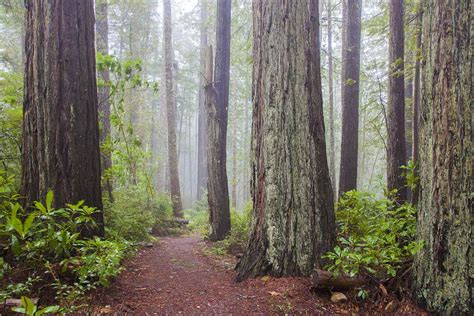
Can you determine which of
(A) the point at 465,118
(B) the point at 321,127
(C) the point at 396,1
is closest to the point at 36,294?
(B) the point at 321,127

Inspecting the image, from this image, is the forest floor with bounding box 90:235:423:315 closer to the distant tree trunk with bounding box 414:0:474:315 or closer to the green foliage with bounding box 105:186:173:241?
the distant tree trunk with bounding box 414:0:474:315

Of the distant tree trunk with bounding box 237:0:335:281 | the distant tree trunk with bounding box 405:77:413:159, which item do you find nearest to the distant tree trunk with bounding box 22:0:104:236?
the distant tree trunk with bounding box 237:0:335:281

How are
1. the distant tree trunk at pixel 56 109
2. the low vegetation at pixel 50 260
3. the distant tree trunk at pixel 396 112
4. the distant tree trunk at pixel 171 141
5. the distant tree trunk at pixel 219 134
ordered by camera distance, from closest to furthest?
the low vegetation at pixel 50 260
the distant tree trunk at pixel 56 109
the distant tree trunk at pixel 396 112
the distant tree trunk at pixel 219 134
the distant tree trunk at pixel 171 141

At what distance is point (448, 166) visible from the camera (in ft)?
9.40

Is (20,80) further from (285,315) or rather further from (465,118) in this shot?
(465,118)

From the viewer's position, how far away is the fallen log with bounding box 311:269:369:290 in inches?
131

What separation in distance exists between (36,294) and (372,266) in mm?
3461

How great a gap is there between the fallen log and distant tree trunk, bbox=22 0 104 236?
275 cm

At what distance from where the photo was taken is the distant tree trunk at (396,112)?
704 cm

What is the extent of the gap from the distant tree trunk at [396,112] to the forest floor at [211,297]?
447 cm

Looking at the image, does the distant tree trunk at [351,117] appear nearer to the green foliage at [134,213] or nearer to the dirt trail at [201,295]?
the dirt trail at [201,295]

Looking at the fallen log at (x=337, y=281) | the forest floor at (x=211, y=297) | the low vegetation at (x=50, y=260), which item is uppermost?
the low vegetation at (x=50, y=260)

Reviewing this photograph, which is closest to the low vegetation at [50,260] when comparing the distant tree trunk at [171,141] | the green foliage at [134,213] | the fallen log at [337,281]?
the green foliage at [134,213]

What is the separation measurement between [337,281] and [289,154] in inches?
60.3
